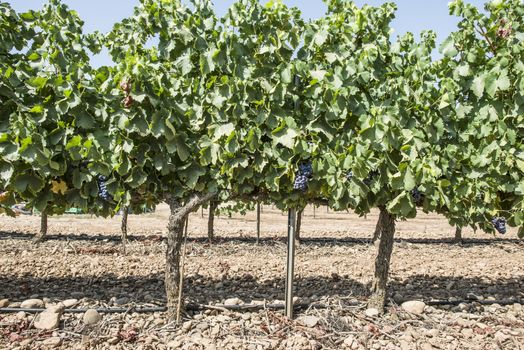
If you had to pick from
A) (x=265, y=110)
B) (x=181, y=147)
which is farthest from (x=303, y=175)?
(x=181, y=147)

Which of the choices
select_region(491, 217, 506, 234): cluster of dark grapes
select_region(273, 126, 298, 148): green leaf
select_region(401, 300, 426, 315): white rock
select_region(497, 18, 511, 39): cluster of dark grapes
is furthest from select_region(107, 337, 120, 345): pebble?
select_region(497, 18, 511, 39): cluster of dark grapes

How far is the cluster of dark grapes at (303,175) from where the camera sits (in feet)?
16.6

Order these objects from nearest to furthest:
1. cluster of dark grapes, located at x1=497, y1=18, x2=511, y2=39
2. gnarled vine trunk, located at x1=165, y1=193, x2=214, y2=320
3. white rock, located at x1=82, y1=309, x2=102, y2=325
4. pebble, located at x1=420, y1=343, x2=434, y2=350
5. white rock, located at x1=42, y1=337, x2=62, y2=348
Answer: white rock, located at x1=42, y1=337, x2=62, y2=348
pebble, located at x1=420, y1=343, x2=434, y2=350
white rock, located at x1=82, y1=309, x2=102, y2=325
gnarled vine trunk, located at x1=165, y1=193, x2=214, y2=320
cluster of dark grapes, located at x1=497, y1=18, x2=511, y2=39

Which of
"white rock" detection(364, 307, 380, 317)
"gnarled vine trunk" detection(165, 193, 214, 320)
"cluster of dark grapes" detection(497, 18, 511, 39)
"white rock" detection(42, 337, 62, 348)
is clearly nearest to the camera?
"white rock" detection(42, 337, 62, 348)

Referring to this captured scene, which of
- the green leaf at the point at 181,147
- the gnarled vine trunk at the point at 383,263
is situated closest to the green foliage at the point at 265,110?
the green leaf at the point at 181,147

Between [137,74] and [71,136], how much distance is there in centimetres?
113

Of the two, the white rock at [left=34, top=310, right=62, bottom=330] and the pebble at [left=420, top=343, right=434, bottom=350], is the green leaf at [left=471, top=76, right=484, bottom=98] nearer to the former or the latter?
the pebble at [left=420, top=343, right=434, bottom=350]

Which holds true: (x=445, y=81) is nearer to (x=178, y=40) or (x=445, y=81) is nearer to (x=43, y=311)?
(x=178, y=40)

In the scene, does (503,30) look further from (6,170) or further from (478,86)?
(6,170)

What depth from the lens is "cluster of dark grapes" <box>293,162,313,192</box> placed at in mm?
5051

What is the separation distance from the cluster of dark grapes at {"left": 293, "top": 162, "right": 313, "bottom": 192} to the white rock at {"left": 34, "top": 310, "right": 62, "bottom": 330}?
2.97m

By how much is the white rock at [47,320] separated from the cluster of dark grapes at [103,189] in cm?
137

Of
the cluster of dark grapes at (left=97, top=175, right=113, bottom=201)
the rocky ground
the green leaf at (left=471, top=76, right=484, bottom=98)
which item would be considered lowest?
the rocky ground

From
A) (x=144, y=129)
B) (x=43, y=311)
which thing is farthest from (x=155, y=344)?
(x=144, y=129)
